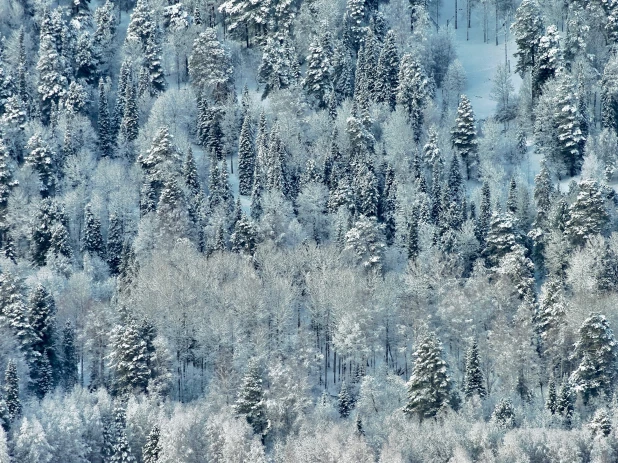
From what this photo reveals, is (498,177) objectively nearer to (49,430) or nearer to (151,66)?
(151,66)

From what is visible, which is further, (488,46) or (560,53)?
(488,46)

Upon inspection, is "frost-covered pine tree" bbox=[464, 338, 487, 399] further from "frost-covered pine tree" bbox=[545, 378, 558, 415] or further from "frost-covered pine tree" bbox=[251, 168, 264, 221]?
"frost-covered pine tree" bbox=[251, 168, 264, 221]

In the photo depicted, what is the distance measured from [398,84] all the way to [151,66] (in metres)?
31.7

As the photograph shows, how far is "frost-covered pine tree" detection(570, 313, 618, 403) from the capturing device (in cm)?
10025

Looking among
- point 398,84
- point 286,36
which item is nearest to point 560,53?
point 398,84

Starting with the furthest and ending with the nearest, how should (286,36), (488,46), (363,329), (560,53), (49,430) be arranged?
(488,46), (286,36), (560,53), (363,329), (49,430)

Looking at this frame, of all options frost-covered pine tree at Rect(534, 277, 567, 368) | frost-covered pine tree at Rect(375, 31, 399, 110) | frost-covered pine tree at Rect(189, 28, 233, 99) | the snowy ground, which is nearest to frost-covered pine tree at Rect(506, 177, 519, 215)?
frost-covered pine tree at Rect(534, 277, 567, 368)

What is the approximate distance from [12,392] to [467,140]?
64834 millimetres

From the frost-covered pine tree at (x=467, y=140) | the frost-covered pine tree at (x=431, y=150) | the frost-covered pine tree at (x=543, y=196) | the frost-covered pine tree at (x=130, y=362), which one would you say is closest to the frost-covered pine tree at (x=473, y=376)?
the frost-covered pine tree at (x=543, y=196)

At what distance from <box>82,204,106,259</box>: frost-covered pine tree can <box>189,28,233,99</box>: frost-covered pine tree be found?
106 ft

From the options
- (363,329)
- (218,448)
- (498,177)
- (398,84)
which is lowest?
(218,448)

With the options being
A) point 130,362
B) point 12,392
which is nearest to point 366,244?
point 130,362

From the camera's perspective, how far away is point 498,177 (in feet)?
438

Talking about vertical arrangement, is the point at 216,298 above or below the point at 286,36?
below
